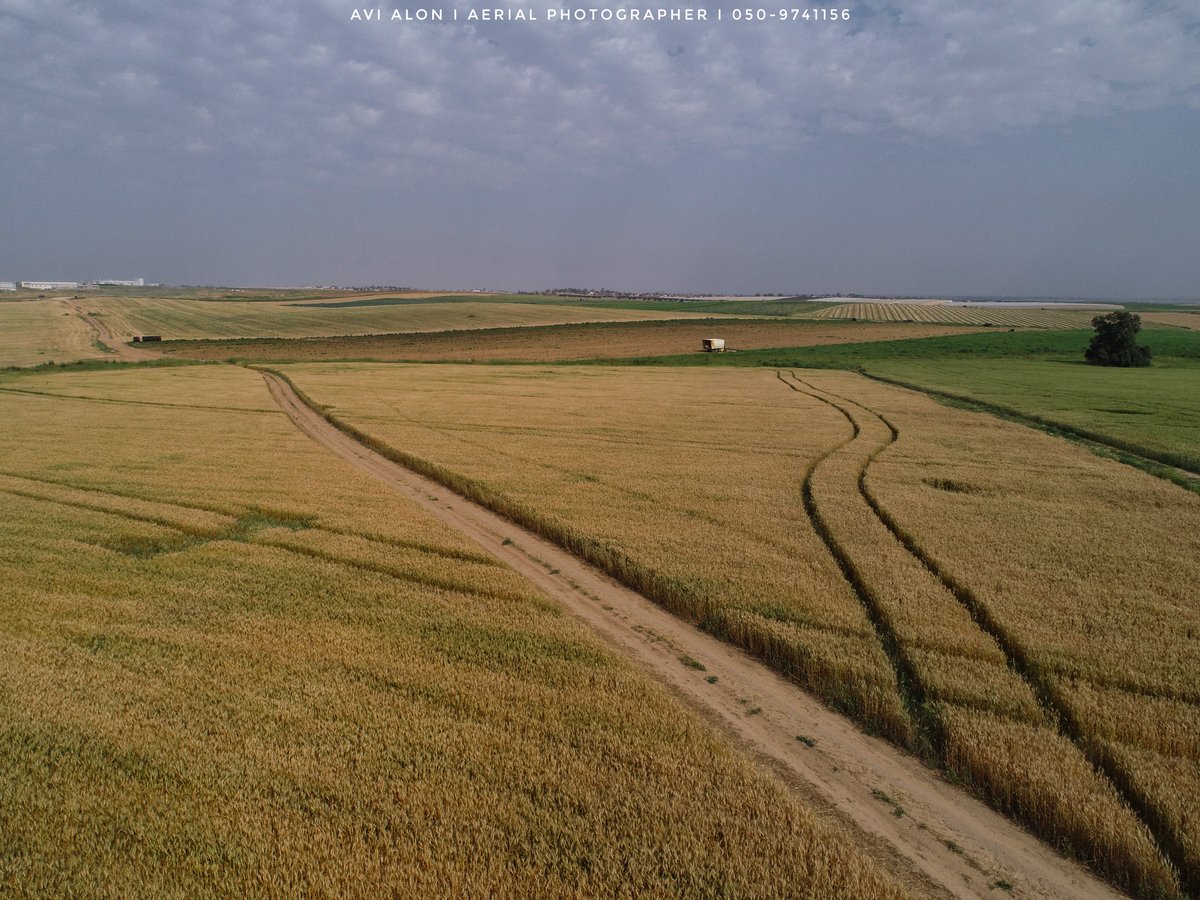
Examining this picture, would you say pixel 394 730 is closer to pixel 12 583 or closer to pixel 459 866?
pixel 459 866

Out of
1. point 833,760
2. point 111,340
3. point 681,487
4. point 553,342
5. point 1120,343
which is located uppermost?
point 553,342

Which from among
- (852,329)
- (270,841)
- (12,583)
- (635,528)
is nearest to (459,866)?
(270,841)

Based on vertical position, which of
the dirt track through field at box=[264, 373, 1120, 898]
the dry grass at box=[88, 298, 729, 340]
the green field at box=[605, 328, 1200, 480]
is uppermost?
the dry grass at box=[88, 298, 729, 340]

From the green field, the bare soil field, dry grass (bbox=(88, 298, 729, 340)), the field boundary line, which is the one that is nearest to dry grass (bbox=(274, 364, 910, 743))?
the field boundary line

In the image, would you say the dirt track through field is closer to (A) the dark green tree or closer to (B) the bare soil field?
(B) the bare soil field

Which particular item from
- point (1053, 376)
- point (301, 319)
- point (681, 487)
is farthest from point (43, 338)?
point (1053, 376)

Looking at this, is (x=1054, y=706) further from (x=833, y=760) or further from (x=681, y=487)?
(x=681, y=487)
